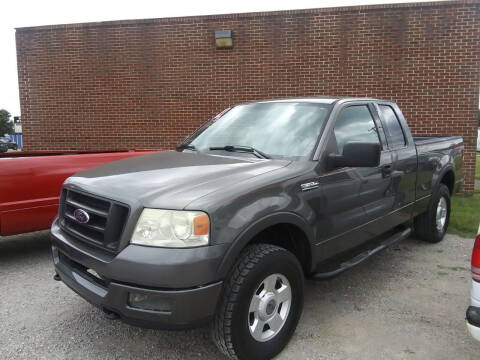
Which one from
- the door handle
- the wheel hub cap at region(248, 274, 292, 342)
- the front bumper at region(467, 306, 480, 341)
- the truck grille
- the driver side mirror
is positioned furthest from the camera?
the door handle

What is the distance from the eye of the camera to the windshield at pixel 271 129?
3254mm

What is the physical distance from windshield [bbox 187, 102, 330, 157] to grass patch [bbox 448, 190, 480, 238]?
362cm

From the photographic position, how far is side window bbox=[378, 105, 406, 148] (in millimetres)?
4177

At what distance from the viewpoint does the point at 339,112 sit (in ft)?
11.4

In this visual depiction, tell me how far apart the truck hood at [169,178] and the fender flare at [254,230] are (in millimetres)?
285

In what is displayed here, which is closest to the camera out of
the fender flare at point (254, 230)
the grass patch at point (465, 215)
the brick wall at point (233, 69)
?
the fender flare at point (254, 230)

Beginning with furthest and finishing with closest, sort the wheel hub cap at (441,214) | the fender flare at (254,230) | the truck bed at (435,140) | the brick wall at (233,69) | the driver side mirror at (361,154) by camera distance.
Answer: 1. the brick wall at (233,69)
2. the wheel hub cap at (441,214)
3. the truck bed at (435,140)
4. the driver side mirror at (361,154)
5. the fender flare at (254,230)

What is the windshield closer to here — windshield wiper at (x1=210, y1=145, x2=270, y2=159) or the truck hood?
windshield wiper at (x1=210, y1=145, x2=270, y2=159)

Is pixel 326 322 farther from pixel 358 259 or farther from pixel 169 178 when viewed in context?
pixel 169 178

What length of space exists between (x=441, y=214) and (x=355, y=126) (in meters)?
2.51

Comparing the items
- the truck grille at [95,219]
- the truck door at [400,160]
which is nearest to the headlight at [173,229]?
the truck grille at [95,219]

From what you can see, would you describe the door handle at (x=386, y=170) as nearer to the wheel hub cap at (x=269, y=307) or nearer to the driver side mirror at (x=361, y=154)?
the driver side mirror at (x=361, y=154)

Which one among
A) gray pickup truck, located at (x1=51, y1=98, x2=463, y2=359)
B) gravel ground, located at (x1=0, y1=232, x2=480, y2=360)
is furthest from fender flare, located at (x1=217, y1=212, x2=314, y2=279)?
gravel ground, located at (x1=0, y1=232, x2=480, y2=360)

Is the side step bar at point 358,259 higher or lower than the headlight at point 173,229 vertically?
lower
